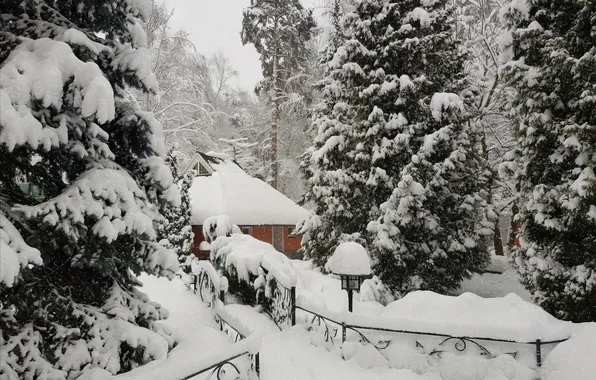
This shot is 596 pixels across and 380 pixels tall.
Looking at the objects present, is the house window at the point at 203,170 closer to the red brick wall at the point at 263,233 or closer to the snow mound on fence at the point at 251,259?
the red brick wall at the point at 263,233

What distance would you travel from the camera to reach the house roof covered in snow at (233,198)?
23.0 meters

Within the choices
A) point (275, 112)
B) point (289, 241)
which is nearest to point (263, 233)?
point (289, 241)

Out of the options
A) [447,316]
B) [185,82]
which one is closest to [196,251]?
[185,82]

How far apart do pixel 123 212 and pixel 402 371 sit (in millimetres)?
4737

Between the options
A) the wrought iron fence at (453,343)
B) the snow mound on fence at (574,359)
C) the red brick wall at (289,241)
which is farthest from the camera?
the red brick wall at (289,241)

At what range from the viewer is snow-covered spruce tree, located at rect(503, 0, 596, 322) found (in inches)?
339

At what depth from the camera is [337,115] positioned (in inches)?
609

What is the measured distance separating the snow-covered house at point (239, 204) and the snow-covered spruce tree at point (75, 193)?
18.1m

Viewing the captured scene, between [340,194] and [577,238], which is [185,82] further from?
[577,238]

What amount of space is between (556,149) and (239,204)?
55.9ft

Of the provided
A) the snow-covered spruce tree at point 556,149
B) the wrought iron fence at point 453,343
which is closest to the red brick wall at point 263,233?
the snow-covered spruce tree at point 556,149

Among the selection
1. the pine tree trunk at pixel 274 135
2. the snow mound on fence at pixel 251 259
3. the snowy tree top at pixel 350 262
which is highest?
the pine tree trunk at pixel 274 135

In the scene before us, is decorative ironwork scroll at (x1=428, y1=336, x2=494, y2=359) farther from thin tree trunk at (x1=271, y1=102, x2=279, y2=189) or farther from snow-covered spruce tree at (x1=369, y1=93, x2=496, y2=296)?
thin tree trunk at (x1=271, y1=102, x2=279, y2=189)

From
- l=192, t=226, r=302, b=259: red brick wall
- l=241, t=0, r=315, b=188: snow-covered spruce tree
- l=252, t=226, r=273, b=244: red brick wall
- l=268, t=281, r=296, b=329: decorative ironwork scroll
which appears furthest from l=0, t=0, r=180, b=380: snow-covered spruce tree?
l=241, t=0, r=315, b=188: snow-covered spruce tree
